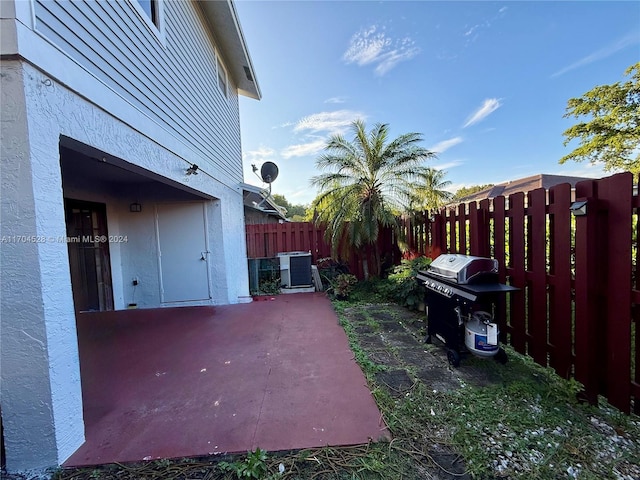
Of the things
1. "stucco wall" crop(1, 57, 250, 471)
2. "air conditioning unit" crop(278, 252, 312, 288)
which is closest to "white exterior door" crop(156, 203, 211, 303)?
"air conditioning unit" crop(278, 252, 312, 288)

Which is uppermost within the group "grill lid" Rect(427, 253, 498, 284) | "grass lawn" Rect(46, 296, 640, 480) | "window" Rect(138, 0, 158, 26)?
"window" Rect(138, 0, 158, 26)

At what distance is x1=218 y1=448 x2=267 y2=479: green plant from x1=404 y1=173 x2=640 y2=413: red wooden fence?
8.52 ft

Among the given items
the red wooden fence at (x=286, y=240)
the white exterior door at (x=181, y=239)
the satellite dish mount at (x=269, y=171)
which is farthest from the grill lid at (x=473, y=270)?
the satellite dish mount at (x=269, y=171)

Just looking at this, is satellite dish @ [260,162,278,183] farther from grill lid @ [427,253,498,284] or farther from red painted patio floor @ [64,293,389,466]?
grill lid @ [427,253,498,284]

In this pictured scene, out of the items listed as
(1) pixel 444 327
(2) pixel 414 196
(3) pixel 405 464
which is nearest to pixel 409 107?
(2) pixel 414 196

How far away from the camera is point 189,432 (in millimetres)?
1995

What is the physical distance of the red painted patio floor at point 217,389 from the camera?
1890 millimetres

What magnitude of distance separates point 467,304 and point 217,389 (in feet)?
8.62

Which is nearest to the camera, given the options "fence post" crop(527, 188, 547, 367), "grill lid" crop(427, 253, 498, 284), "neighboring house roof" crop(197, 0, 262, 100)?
"fence post" crop(527, 188, 547, 367)

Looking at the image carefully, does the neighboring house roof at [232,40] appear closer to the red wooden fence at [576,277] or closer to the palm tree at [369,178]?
the palm tree at [369,178]

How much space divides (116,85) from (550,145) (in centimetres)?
1743

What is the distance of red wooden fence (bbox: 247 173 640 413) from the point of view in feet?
6.21

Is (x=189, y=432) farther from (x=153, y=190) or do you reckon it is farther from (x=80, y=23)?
(x=153, y=190)

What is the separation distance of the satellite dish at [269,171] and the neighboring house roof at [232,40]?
7.36 feet
